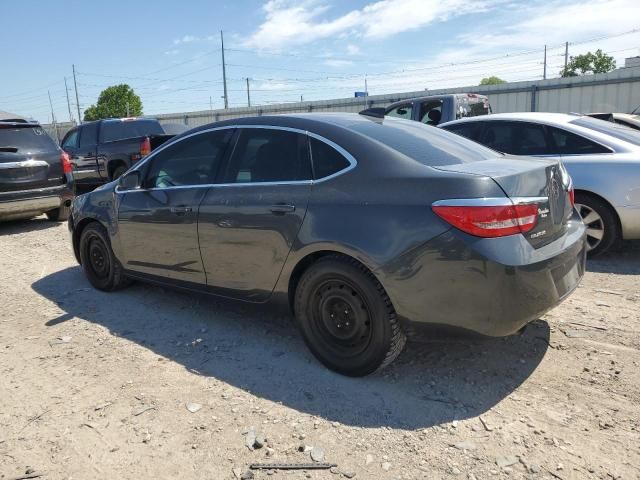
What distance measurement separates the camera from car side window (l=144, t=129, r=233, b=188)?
4.04 m

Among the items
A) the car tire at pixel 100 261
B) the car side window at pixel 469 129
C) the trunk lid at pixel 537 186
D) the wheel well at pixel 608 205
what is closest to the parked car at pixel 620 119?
the car side window at pixel 469 129

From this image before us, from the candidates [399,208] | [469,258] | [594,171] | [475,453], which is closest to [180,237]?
[399,208]

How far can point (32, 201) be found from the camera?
331 inches

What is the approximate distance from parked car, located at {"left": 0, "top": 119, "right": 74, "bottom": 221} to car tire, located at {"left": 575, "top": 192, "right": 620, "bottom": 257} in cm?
780

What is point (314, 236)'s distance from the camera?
324 cm

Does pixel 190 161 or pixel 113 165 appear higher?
pixel 190 161

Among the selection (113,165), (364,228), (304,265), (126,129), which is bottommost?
(304,265)

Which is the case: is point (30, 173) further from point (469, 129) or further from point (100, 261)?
point (469, 129)

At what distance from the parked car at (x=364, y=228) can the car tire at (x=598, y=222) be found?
225 cm

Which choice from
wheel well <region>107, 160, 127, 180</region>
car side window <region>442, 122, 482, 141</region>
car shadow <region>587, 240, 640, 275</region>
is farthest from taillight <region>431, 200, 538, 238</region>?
wheel well <region>107, 160, 127, 180</region>

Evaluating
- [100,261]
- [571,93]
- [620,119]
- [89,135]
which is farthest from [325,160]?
[571,93]

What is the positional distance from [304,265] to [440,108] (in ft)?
25.9

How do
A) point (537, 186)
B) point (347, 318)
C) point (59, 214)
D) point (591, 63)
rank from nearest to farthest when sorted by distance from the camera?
point (537, 186), point (347, 318), point (59, 214), point (591, 63)

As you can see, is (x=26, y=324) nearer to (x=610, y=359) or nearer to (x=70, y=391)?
(x=70, y=391)
